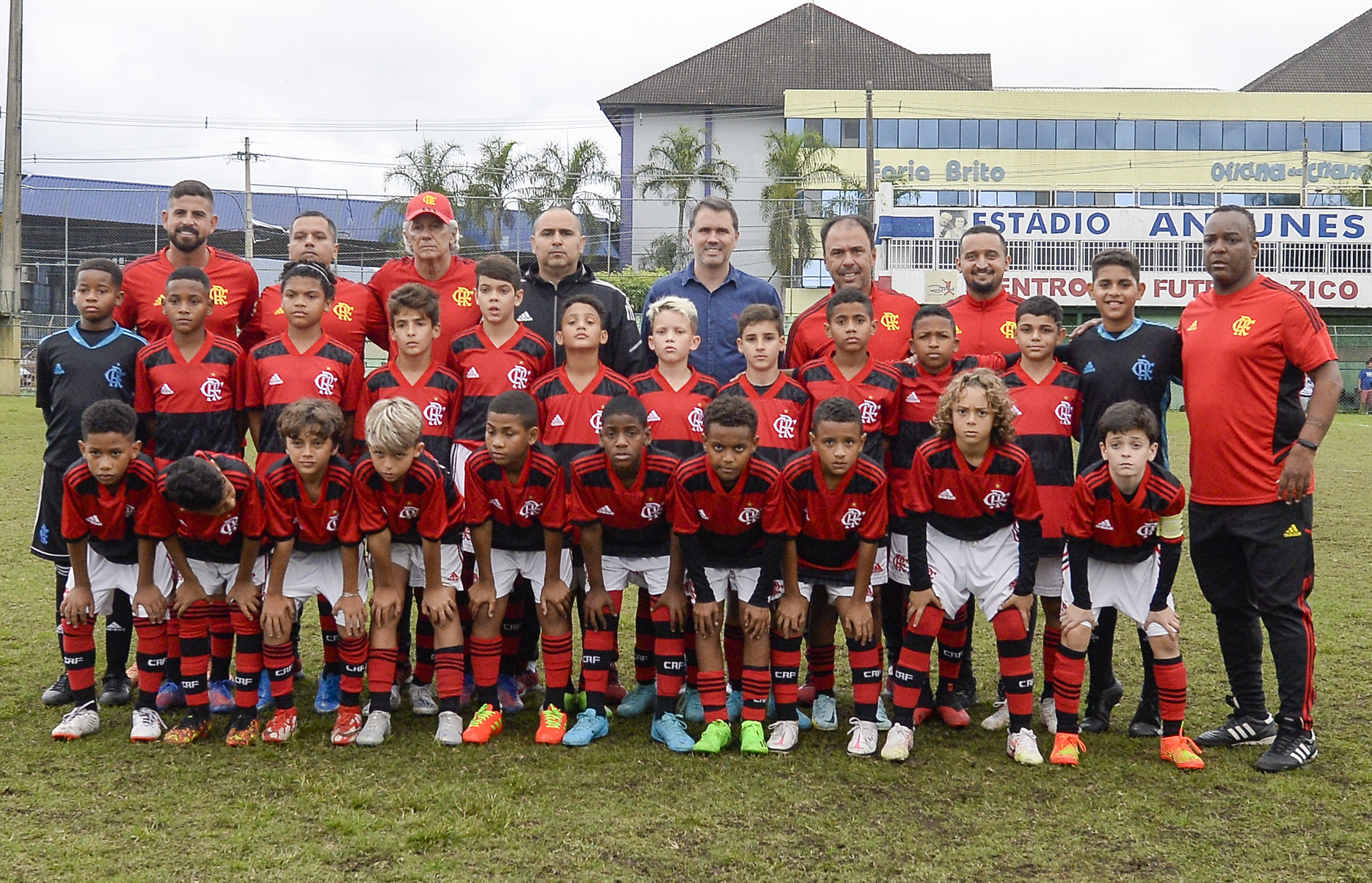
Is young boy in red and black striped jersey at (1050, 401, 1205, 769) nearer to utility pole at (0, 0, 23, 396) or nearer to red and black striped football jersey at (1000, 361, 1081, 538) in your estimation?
red and black striped football jersey at (1000, 361, 1081, 538)

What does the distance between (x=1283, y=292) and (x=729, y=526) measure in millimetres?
2625

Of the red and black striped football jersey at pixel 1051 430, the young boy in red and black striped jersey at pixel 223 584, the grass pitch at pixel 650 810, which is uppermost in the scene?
the red and black striped football jersey at pixel 1051 430

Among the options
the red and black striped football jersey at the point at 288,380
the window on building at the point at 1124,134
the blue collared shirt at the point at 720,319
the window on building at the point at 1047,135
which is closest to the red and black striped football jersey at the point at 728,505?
the blue collared shirt at the point at 720,319

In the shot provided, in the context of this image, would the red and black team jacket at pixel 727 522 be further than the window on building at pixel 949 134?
No

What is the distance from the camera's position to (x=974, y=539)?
494 centimetres

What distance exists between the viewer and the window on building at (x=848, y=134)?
48219mm

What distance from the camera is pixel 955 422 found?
4797 millimetres

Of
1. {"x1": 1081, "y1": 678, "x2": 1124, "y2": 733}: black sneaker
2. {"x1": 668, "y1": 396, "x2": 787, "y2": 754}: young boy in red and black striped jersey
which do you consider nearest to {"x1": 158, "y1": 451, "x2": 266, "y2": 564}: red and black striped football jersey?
{"x1": 668, "y1": 396, "x2": 787, "y2": 754}: young boy in red and black striped jersey

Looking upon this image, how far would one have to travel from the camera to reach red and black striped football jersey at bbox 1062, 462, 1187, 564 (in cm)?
475

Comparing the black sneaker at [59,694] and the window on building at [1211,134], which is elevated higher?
the window on building at [1211,134]

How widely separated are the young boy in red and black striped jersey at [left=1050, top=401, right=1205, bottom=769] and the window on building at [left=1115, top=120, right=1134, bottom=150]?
47823 mm

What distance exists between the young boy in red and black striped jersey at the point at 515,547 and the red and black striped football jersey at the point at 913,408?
1579 millimetres

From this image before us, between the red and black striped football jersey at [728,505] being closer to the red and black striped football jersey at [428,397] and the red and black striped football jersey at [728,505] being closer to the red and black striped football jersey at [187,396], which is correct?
the red and black striped football jersey at [428,397]

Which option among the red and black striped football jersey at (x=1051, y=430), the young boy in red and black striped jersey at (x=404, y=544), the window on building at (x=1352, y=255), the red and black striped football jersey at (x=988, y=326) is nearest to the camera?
the young boy in red and black striped jersey at (x=404, y=544)
